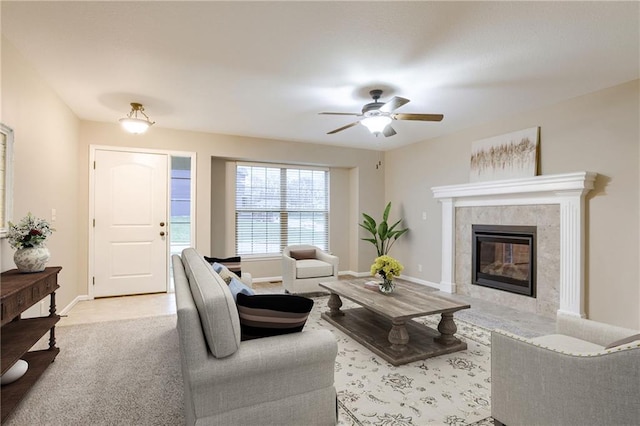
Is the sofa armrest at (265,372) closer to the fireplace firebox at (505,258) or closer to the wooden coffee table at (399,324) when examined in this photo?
the wooden coffee table at (399,324)

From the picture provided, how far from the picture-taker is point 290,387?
61.9 inches

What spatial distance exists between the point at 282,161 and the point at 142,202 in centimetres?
234

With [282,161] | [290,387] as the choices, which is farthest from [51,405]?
[282,161]

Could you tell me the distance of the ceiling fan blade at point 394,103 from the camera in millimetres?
2819

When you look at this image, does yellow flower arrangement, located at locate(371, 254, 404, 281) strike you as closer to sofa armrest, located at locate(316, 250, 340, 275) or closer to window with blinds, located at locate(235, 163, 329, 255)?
sofa armrest, located at locate(316, 250, 340, 275)

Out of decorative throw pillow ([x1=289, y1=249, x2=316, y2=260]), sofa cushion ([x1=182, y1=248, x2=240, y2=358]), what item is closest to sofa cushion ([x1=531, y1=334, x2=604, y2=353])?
sofa cushion ([x1=182, y1=248, x2=240, y2=358])

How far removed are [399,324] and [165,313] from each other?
287cm

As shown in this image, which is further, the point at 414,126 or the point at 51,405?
the point at 414,126

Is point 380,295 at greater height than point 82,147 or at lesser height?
lesser

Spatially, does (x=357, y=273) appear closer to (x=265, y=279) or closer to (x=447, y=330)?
(x=265, y=279)

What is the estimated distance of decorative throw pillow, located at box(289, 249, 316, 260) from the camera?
16.2 feet

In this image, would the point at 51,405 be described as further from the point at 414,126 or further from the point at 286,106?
the point at 414,126

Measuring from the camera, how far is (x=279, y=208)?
6.01 m

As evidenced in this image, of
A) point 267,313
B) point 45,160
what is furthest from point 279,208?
point 267,313
